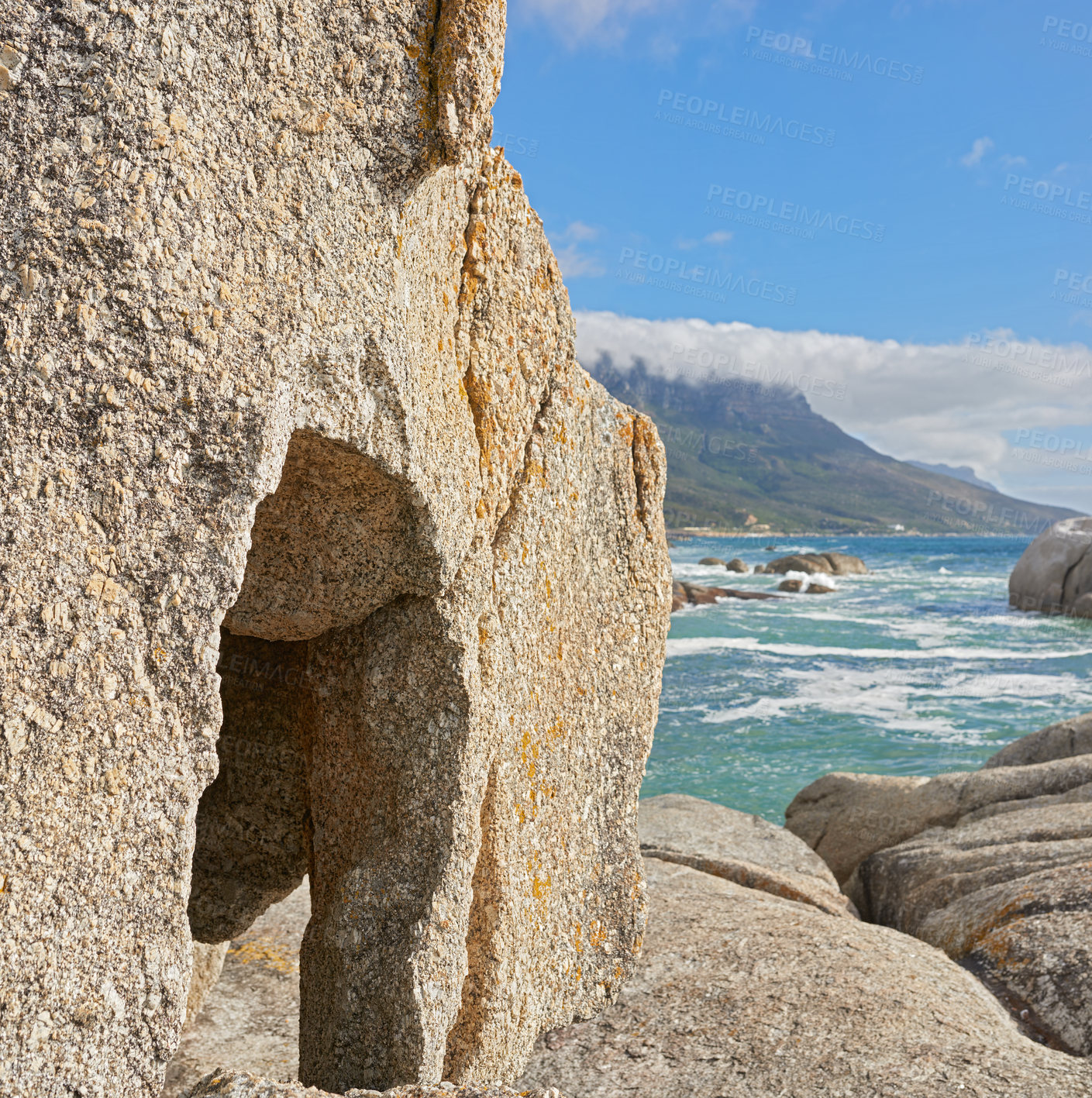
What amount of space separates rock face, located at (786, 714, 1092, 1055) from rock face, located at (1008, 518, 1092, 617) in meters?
33.2

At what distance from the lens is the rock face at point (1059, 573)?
41.8 m

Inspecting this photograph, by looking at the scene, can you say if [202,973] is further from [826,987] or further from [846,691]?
[846,691]

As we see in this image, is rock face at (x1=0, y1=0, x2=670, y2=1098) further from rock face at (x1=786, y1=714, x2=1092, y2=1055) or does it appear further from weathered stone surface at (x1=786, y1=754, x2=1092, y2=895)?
weathered stone surface at (x1=786, y1=754, x2=1092, y2=895)

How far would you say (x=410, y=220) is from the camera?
3.51m

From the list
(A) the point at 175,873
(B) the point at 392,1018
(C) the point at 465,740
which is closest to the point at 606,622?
(C) the point at 465,740

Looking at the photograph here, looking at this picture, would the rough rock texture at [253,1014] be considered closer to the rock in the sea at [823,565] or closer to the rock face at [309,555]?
the rock face at [309,555]

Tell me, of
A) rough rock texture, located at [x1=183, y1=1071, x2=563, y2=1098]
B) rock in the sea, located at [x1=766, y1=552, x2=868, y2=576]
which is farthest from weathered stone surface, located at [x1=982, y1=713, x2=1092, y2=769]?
rock in the sea, located at [x1=766, y1=552, x2=868, y2=576]

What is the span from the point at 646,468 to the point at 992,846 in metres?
5.63

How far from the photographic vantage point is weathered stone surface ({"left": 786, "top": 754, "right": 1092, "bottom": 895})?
A: 10773 mm

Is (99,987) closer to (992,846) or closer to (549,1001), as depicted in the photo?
(549,1001)

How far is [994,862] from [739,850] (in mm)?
2506

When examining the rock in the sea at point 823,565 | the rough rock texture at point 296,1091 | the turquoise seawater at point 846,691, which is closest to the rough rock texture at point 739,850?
the rough rock texture at point 296,1091

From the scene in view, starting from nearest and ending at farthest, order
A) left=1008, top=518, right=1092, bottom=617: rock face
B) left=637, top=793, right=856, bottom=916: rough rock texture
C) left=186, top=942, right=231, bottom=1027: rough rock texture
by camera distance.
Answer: left=186, top=942, right=231, bottom=1027: rough rock texture
left=637, top=793, right=856, bottom=916: rough rock texture
left=1008, top=518, right=1092, bottom=617: rock face

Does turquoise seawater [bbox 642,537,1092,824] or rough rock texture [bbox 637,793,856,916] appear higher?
rough rock texture [bbox 637,793,856,916]
